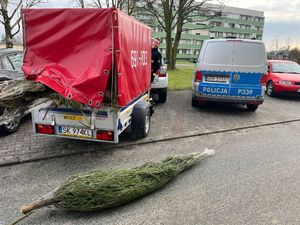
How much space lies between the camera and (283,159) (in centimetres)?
468

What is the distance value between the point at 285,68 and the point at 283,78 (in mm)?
1290

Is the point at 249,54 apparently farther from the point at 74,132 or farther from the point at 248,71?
the point at 74,132

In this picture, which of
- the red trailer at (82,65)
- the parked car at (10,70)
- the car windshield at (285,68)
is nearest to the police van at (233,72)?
the red trailer at (82,65)

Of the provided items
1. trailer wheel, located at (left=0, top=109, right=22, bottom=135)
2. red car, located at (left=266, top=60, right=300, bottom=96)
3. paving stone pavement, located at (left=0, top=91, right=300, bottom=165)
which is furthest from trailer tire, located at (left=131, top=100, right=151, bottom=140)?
red car, located at (left=266, top=60, right=300, bottom=96)

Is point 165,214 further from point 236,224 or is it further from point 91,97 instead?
point 91,97

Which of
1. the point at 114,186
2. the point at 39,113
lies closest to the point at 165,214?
the point at 114,186

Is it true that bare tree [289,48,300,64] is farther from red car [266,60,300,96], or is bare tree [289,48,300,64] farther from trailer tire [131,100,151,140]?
trailer tire [131,100,151,140]

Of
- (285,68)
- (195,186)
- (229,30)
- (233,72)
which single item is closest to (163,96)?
(233,72)

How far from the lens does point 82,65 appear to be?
3.89 meters

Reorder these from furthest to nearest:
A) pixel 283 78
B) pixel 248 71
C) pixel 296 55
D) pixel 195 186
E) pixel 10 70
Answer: pixel 296 55 → pixel 283 78 → pixel 248 71 → pixel 10 70 → pixel 195 186

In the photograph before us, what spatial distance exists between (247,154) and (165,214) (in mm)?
2590

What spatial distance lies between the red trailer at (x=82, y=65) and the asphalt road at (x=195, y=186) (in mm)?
698

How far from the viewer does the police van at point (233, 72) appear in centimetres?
726

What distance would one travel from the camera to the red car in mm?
10883
